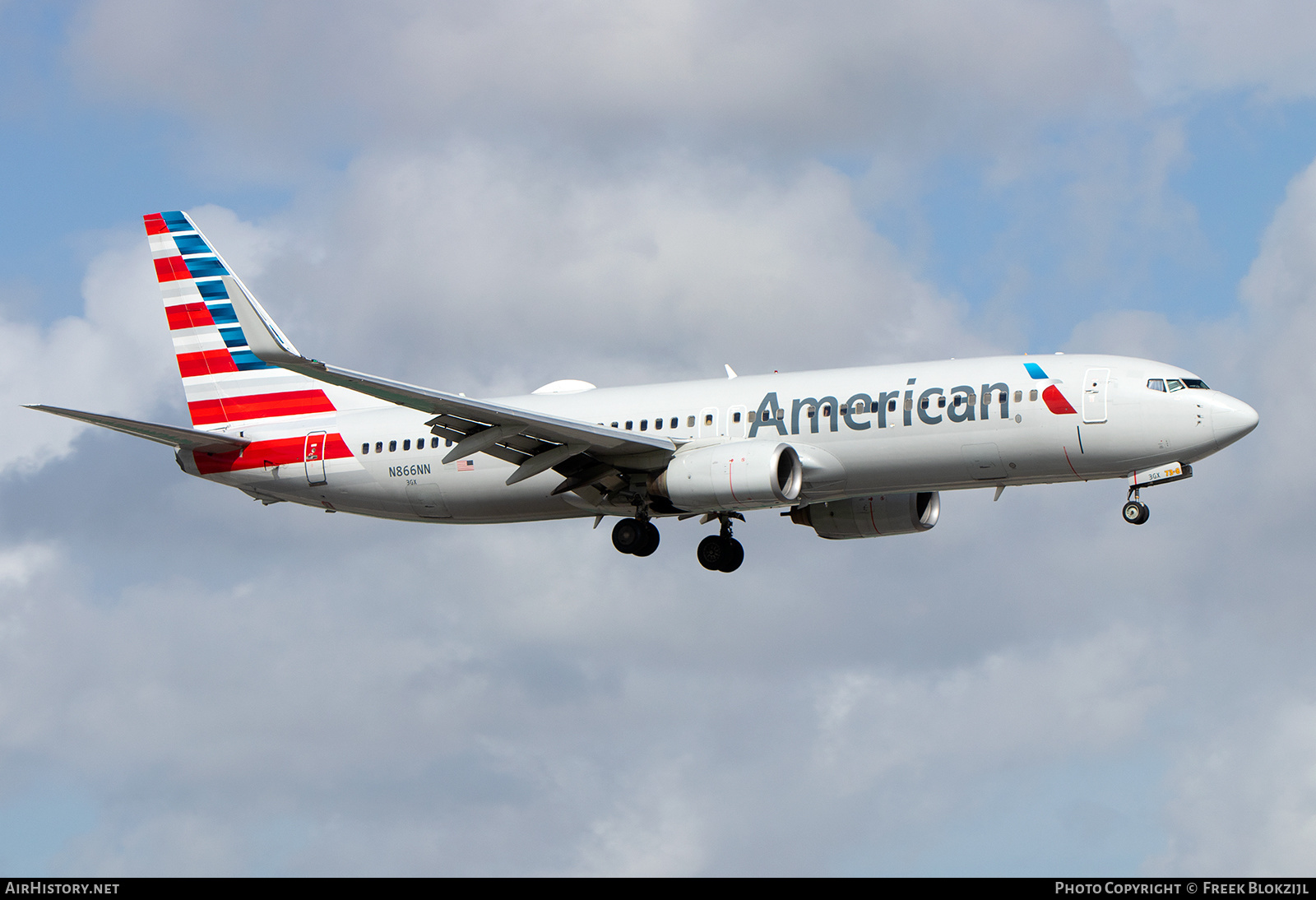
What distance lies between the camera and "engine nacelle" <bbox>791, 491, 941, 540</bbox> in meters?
49.5

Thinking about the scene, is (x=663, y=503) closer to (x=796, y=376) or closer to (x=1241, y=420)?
(x=796, y=376)

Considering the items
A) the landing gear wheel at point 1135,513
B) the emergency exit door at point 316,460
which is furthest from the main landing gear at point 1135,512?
the emergency exit door at point 316,460

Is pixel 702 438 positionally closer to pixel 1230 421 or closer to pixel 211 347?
pixel 1230 421

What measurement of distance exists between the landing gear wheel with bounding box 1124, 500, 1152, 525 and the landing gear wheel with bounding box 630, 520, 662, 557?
13.5 m

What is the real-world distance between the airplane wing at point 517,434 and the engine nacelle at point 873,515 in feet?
24.7

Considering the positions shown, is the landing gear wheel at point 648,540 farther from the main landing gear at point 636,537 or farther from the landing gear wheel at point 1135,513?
the landing gear wheel at point 1135,513

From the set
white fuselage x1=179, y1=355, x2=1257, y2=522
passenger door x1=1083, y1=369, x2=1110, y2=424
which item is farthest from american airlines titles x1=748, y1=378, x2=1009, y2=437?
passenger door x1=1083, y1=369, x2=1110, y2=424

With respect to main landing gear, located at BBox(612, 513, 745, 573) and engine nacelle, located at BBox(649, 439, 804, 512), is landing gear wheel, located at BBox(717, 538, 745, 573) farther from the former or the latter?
engine nacelle, located at BBox(649, 439, 804, 512)

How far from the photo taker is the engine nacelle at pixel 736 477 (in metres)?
Answer: 41.8

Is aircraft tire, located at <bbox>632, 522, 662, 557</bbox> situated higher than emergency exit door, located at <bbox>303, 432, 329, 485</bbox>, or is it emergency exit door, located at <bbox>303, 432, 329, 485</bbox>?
emergency exit door, located at <bbox>303, 432, 329, 485</bbox>

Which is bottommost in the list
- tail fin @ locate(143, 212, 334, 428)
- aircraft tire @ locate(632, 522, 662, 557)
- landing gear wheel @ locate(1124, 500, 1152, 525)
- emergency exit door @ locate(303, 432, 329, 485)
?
landing gear wheel @ locate(1124, 500, 1152, 525)

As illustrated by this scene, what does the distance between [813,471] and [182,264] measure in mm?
25150
